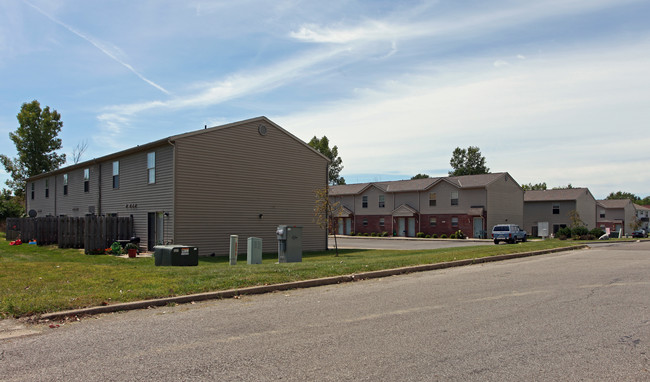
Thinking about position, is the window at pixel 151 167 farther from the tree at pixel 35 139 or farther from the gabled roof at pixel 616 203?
the gabled roof at pixel 616 203

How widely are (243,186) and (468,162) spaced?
284 ft

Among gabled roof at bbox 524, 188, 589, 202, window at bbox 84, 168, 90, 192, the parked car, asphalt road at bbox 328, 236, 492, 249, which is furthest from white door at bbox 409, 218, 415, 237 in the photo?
window at bbox 84, 168, 90, 192

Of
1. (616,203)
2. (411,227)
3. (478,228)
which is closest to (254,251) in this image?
(478,228)

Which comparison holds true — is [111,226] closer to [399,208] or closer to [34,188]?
[34,188]

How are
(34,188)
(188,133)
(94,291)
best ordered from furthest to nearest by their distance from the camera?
(34,188), (188,133), (94,291)

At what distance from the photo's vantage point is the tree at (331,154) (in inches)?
2785

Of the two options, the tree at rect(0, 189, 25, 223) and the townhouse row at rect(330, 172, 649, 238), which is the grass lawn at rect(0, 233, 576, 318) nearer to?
the townhouse row at rect(330, 172, 649, 238)

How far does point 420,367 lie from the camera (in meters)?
5.31

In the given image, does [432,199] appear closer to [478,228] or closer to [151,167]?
[478,228]

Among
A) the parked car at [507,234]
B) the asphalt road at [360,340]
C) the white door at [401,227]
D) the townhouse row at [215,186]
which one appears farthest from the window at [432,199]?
the asphalt road at [360,340]

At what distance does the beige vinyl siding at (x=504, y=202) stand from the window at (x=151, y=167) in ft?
120

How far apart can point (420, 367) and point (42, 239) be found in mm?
28407

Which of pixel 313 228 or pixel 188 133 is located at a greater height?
pixel 188 133

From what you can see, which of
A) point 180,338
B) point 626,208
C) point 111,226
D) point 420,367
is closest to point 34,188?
point 111,226
